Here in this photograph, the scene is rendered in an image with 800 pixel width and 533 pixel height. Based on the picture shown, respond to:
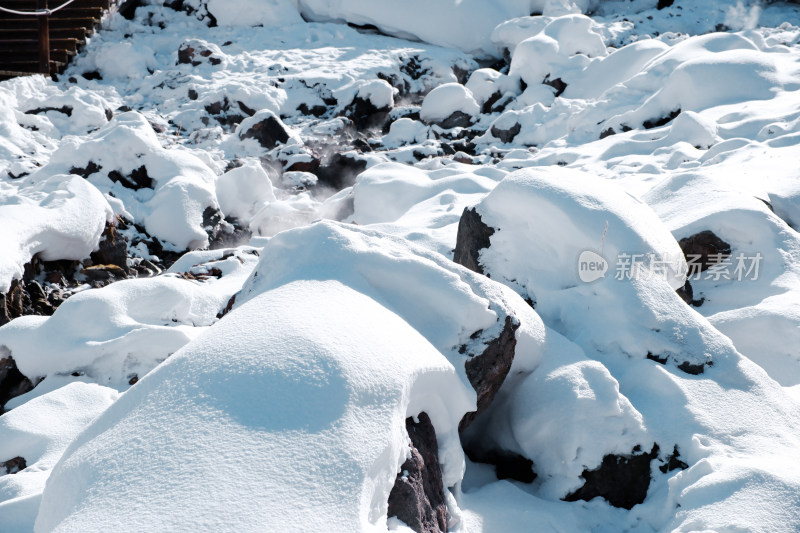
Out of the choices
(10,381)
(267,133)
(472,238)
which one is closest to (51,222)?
(10,381)

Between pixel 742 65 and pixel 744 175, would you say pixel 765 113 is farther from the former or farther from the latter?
pixel 744 175

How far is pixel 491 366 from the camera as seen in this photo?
8.78ft

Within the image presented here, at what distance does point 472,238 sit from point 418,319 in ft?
3.84

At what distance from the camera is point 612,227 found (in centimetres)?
338

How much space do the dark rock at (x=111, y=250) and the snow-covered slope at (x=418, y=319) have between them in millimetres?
45

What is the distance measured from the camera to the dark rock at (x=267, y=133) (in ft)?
26.6

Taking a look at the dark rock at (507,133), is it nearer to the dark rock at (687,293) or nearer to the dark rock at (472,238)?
the dark rock at (687,293)

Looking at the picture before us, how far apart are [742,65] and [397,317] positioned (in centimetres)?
634

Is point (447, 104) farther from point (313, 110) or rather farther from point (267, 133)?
point (267, 133)

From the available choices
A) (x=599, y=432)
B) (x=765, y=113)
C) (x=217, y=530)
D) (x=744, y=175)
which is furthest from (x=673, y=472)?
(x=765, y=113)

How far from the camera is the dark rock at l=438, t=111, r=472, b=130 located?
28.7ft

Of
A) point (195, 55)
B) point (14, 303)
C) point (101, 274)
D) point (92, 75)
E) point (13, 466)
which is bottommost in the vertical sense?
point (101, 274)

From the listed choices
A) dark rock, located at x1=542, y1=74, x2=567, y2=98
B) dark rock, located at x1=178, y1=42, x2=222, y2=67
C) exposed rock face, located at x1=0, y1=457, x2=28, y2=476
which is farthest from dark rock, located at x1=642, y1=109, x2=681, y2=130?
exposed rock face, located at x1=0, y1=457, x2=28, y2=476

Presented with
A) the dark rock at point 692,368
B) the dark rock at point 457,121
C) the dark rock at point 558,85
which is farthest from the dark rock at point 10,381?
the dark rock at point 558,85
